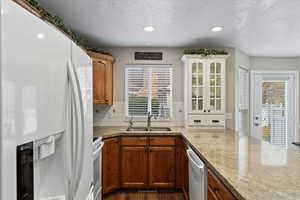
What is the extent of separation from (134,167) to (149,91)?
4.63 ft

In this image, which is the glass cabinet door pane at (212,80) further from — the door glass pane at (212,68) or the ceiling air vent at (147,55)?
the ceiling air vent at (147,55)

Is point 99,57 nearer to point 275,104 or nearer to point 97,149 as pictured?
point 97,149

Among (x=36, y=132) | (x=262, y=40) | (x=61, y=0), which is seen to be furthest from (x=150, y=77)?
(x=36, y=132)

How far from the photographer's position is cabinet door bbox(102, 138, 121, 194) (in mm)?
3227

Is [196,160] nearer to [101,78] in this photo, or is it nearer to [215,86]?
[215,86]

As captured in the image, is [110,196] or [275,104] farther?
[275,104]

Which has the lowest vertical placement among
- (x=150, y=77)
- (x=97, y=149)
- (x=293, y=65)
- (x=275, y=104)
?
(x=97, y=149)

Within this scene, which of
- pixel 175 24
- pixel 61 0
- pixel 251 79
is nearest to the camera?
pixel 61 0

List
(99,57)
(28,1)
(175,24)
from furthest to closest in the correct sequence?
(99,57), (175,24), (28,1)

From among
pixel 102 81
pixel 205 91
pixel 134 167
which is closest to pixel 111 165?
pixel 134 167

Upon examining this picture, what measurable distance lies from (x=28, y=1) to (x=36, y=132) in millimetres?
1128

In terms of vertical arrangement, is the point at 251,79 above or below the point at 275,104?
above

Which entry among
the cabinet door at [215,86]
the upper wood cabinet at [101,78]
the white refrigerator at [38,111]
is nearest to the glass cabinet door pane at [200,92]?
the cabinet door at [215,86]

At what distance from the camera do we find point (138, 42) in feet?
12.6
